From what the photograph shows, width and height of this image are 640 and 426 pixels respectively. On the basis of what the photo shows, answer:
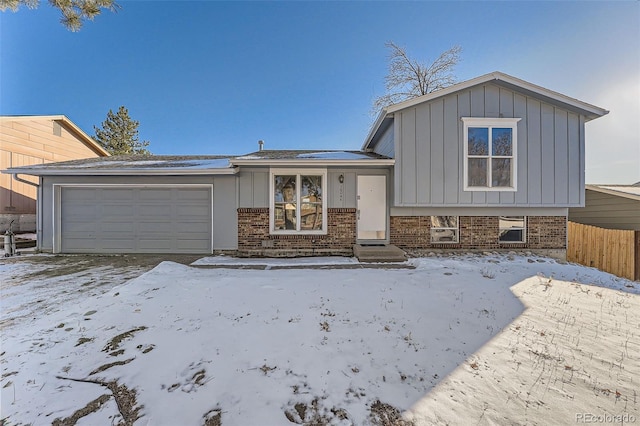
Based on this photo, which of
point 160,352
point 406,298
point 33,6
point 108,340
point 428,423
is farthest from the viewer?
point 33,6

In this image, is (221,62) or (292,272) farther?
(221,62)

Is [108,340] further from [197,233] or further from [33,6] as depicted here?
[33,6]

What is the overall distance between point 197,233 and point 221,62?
9.29m

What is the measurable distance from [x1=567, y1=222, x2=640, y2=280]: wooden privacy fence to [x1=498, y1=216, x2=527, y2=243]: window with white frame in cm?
202

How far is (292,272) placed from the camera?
5.73 metres

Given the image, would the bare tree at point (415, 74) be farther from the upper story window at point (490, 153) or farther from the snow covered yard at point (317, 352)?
the snow covered yard at point (317, 352)

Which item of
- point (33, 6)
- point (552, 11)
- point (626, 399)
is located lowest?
point (626, 399)

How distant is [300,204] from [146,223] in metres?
4.77

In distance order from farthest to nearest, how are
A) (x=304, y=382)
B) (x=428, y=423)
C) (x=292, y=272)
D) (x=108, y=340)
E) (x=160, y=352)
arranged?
(x=292, y=272), (x=108, y=340), (x=160, y=352), (x=304, y=382), (x=428, y=423)

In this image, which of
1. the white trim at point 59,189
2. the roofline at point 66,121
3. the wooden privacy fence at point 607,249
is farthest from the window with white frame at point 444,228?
the roofline at point 66,121

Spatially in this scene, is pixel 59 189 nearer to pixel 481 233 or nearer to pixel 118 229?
pixel 118 229

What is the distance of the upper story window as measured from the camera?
730cm

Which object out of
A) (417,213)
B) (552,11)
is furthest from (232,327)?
(552,11)

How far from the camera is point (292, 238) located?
7672 mm
